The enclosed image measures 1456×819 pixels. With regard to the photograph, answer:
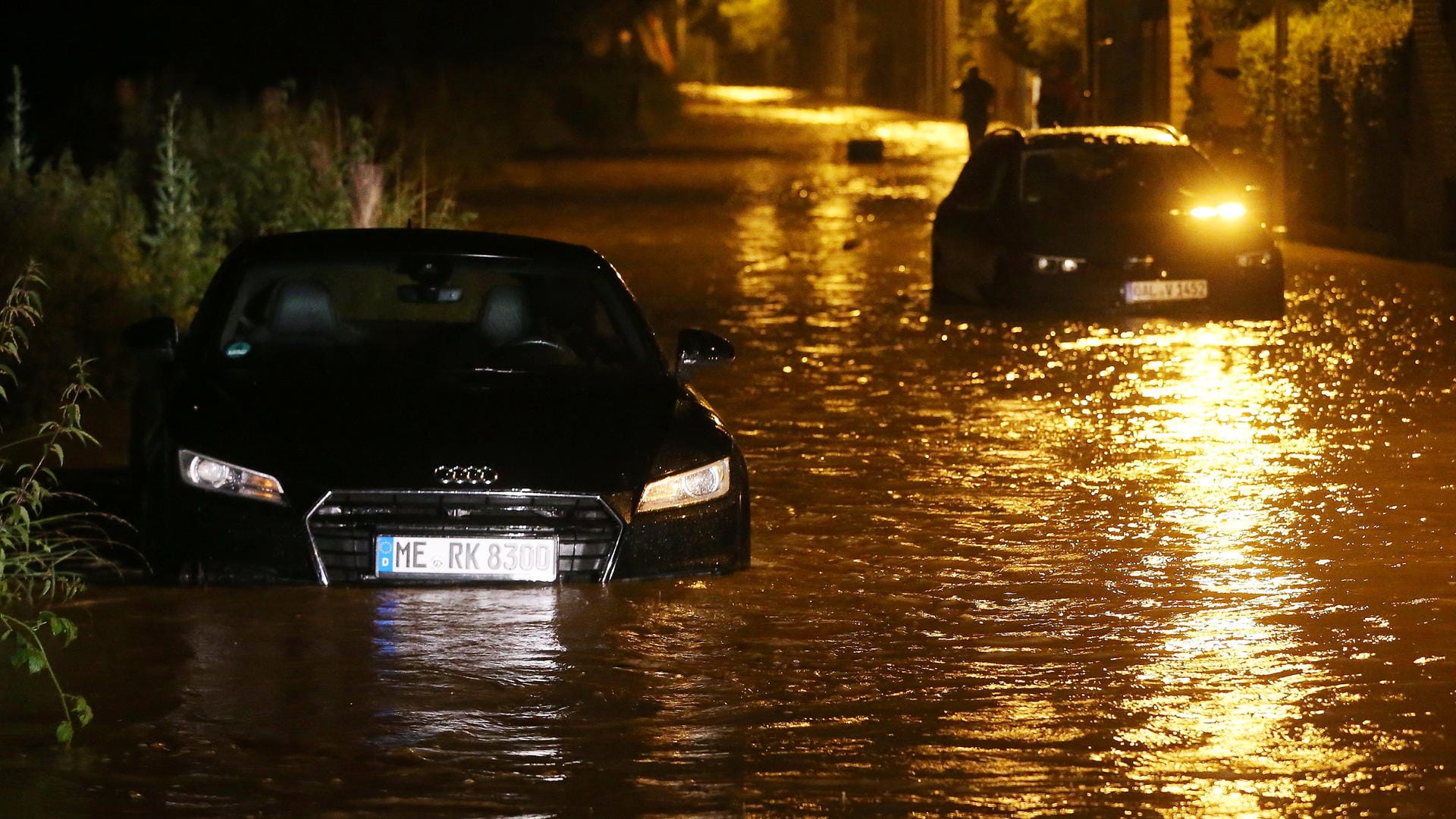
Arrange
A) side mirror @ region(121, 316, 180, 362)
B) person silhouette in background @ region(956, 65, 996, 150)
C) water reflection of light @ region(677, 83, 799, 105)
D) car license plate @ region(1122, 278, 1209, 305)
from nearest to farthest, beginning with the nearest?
side mirror @ region(121, 316, 180, 362) → car license plate @ region(1122, 278, 1209, 305) → person silhouette in background @ region(956, 65, 996, 150) → water reflection of light @ region(677, 83, 799, 105)

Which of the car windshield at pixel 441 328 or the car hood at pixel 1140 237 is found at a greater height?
the car windshield at pixel 441 328

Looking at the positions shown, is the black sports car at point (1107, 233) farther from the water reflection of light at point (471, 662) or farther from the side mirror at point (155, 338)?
the water reflection of light at point (471, 662)

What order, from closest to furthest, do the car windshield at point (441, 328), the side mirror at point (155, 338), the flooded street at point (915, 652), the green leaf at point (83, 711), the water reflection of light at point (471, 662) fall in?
1. the flooded street at point (915, 652)
2. the green leaf at point (83, 711)
3. the water reflection of light at point (471, 662)
4. the side mirror at point (155, 338)
5. the car windshield at point (441, 328)

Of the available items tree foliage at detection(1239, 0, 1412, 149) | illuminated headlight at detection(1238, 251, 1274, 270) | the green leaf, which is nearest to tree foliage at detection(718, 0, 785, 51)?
tree foliage at detection(1239, 0, 1412, 149)

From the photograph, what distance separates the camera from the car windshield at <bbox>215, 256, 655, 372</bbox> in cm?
1003

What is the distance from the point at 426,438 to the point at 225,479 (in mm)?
681

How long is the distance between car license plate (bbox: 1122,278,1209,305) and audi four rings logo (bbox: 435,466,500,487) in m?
11.9

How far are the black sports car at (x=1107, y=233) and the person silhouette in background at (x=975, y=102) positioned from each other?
19.5m

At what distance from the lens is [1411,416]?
569 inches

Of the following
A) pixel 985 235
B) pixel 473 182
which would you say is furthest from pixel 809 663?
pixel 473 182

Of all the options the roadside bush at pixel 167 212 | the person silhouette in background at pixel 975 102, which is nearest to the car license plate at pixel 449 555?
the roadside bush at pixel 167 212

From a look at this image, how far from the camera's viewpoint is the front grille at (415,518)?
8852 millimetres

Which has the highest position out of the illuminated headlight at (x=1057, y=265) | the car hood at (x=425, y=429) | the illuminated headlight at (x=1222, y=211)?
the illuminated headlight at (x=1222, y=211)

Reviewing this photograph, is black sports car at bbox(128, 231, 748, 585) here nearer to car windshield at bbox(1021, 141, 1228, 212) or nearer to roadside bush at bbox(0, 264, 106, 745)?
roadside bush at bbox(0, 264, 106, 745)
